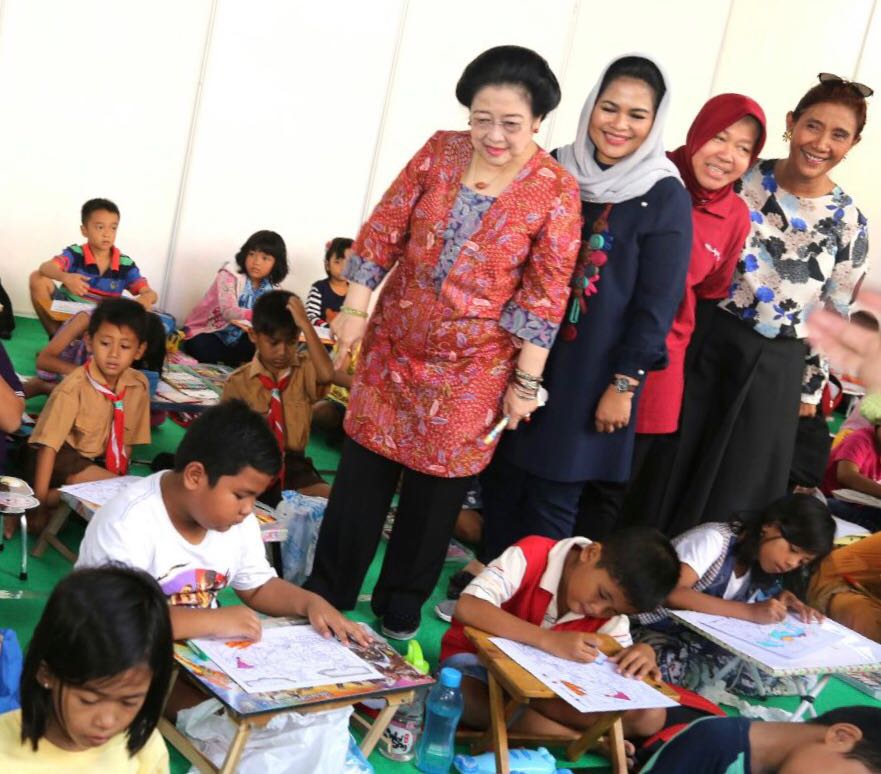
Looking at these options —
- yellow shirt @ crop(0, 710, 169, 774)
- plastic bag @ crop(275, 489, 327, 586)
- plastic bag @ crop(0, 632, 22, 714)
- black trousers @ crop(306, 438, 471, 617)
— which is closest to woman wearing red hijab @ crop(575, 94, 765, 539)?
black trousers @ crop(306, 438, 471, 617)

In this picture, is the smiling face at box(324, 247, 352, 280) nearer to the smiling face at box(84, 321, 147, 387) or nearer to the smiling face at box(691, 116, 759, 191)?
the smiling face at box(84, 321, 147, 387)

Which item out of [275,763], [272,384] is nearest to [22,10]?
[272,384]

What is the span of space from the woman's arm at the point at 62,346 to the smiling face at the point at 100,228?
1499 mm

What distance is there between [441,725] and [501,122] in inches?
55.2

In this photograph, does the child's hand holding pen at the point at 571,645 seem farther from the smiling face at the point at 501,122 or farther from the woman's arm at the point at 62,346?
the woman's arm at the point at 62,346

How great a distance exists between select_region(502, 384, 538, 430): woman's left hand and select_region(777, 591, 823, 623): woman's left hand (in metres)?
1.00

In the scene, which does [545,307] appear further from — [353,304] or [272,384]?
[272,384]

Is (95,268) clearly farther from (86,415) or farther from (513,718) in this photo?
(513,718)

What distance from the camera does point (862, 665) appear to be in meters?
2.87

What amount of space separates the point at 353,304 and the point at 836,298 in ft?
4.95

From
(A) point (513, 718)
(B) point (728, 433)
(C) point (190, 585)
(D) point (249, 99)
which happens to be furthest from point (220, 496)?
(D) point (249, 99)

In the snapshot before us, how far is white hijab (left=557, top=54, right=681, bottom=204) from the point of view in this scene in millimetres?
2787

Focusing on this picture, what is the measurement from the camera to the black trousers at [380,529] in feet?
9.42

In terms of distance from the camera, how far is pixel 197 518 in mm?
2146
